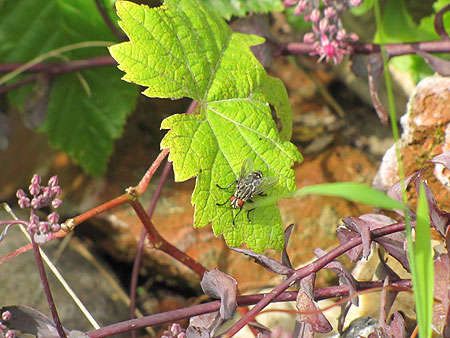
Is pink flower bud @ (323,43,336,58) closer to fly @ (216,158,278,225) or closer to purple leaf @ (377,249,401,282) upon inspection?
fly @ (216,158,278,225)

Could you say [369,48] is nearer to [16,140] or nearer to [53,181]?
[53,181]

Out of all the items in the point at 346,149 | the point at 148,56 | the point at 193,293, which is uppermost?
the point at 148,56

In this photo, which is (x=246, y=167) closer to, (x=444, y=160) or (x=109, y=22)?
(x=444, y=160)

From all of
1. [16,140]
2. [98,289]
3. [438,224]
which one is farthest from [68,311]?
[438,224]

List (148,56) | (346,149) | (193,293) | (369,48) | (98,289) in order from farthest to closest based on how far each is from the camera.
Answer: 1. (346,149)
2. (193,293)
3. (98,289)
4. (369,48)
5. (148,56)

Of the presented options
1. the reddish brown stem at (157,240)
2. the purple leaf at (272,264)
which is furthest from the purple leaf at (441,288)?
the reddish brown stem at (157,240)

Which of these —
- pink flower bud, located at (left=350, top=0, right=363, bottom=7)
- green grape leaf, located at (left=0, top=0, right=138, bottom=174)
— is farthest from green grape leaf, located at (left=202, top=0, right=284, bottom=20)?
green grape leaf, located at (left=0, top=0, right=138, bottom=174)

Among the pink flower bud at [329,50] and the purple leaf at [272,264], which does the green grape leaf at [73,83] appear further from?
the purple leaf at [272,264]
